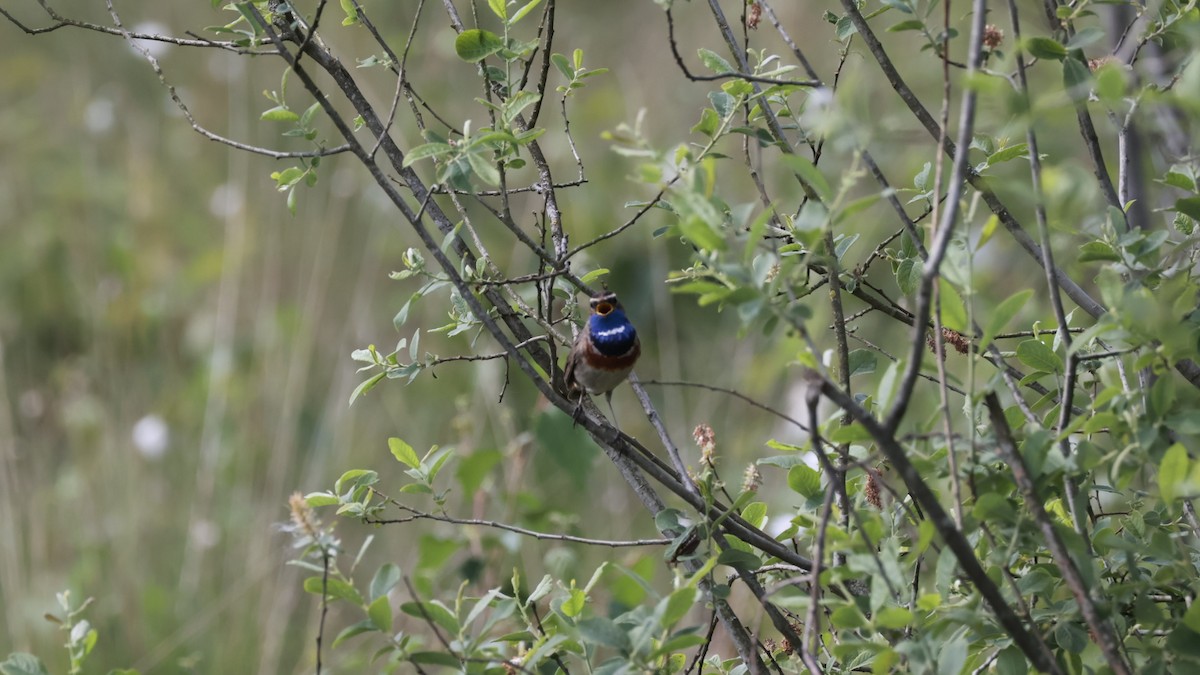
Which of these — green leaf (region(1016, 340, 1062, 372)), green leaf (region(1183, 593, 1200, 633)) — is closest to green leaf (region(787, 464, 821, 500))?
green leaf (region(1016, 340, 1062, 372))


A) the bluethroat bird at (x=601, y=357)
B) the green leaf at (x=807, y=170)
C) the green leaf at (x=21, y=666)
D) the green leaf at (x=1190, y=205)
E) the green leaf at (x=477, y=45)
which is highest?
the green leaf at (x=477, y=45)

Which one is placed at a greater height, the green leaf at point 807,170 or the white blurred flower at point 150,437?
the white blurred flower at point 150,437

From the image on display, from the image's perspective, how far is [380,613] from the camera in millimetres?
1418

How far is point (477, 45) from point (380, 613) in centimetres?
81

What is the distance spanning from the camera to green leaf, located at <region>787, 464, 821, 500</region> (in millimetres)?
1665

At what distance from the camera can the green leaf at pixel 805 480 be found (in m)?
1.67

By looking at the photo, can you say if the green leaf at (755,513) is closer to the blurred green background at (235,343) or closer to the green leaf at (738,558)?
the green leaf at (738,558)

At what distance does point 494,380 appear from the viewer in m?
3.93

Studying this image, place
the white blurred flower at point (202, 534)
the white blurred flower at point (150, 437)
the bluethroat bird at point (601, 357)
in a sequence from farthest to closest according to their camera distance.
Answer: the white blurred flower at point (150, 437) < the white blurred flower at point (202, 534) < the bluethroat bird at point (601, 357)

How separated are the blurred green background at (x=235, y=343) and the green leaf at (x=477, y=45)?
982 millimetres

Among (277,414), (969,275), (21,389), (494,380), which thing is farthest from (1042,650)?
(21,389)

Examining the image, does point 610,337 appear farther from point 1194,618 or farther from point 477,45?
point 1194,618

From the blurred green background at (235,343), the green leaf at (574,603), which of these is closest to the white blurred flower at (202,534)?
the blurred green background at (235,343)

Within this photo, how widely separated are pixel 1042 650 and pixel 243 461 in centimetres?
345
